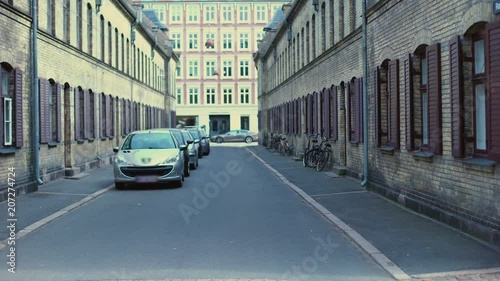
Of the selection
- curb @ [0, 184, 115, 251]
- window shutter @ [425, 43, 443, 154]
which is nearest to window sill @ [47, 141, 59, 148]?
curb @ [0, 184, 115, 251]

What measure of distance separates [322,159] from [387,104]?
25.1ft

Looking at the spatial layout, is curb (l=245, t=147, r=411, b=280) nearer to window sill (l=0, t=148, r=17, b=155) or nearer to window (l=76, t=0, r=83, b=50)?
window sill (l=0, t=148, r=17, b=155)

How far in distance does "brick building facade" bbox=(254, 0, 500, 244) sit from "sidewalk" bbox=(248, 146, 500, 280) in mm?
299

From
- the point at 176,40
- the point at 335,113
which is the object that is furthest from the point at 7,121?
the point at 176,40

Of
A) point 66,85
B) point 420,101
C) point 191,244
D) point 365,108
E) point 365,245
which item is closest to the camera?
point 365,245

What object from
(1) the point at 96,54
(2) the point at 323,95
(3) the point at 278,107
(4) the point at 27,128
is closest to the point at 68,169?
(4) the point at 27,128

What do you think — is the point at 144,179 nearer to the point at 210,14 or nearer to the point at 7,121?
the point at 7,121

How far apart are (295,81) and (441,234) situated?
885 inches

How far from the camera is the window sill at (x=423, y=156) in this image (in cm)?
1006

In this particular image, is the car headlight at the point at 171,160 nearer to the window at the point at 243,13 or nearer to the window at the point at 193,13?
the window at the point at 243,13

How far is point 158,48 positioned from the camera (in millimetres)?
49594

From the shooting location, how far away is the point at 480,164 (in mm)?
7930

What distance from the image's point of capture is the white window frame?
13.7 metres

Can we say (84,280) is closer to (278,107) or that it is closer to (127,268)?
(127,268)
